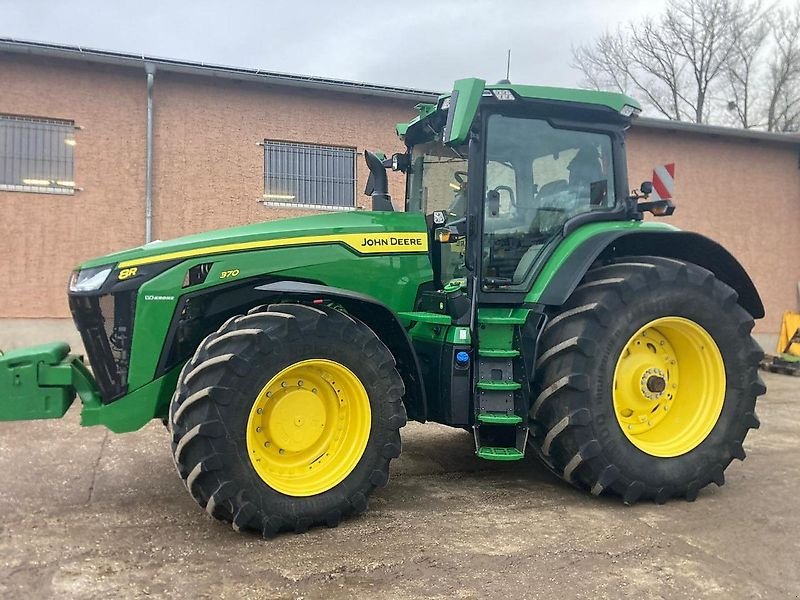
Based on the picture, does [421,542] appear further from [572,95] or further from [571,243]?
[572,95]

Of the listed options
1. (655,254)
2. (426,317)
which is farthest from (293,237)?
(655,254)

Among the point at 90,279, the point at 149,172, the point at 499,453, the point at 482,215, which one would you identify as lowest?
the point at 499,453

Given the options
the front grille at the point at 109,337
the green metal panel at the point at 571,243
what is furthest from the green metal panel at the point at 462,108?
the front grille at the point at 109,337

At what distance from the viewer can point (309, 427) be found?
11.3 feet

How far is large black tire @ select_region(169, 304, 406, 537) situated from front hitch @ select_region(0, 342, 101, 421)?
0.66m

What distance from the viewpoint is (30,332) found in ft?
31.2

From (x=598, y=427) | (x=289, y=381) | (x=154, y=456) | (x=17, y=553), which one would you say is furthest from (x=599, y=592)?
(x=154, y=456)

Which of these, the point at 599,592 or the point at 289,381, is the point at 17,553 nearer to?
the point at 289,381

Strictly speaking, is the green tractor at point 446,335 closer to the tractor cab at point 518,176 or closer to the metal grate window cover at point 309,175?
the tractor cab at point 518,176

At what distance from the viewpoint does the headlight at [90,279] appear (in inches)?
137

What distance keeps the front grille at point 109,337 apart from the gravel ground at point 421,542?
29.8 inches

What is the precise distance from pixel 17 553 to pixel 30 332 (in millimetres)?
7413

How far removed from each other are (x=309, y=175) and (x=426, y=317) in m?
7.51

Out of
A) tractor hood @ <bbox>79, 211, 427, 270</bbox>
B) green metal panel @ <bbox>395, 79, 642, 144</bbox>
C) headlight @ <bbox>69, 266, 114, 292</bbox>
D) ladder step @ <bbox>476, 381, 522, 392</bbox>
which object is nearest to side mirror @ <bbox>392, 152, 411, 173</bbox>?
green metal panel @ <bbox>395, 79, 642, 144</bbox>
